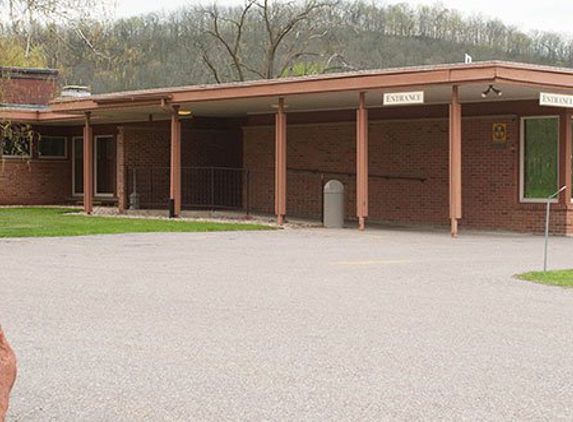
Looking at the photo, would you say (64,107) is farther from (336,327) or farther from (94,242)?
(336,327)

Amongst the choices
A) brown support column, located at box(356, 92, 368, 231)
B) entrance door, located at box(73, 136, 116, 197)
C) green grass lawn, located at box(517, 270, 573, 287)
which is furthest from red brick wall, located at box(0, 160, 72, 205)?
green grass lawn, located at box(517, 270, 573, 287)

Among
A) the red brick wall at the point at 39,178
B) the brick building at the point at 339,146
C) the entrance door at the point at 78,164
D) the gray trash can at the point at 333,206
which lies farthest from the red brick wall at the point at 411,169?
the red brick wall at the point at 39,178

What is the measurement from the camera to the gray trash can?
77.7 feet

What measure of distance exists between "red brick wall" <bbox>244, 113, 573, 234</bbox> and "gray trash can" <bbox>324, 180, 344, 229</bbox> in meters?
2.40

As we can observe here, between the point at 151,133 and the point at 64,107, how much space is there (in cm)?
277

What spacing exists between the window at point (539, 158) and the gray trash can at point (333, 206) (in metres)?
3.96

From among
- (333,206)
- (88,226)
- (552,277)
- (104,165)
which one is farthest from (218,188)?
(552,277)

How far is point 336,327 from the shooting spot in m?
9.12

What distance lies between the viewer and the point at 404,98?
2044cm

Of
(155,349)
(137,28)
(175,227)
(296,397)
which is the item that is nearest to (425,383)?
(296,397)

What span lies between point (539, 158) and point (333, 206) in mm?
4566

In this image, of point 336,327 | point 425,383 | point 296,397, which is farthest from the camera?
point 336,327

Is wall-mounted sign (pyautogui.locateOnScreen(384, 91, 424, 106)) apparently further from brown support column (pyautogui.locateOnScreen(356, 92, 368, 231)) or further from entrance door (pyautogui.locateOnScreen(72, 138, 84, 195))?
entrance door (pyautogui.locateOnScreen(72, 138, 84, 195))

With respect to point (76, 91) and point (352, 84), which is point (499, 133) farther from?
point (76, 91)
